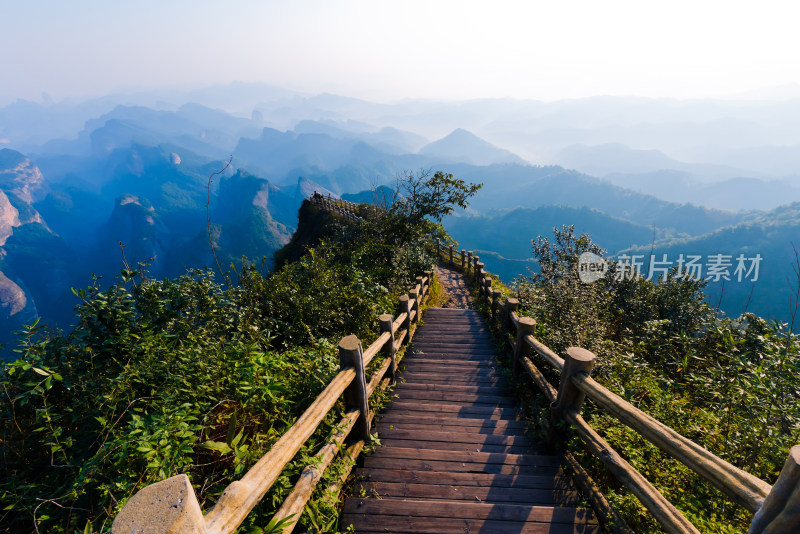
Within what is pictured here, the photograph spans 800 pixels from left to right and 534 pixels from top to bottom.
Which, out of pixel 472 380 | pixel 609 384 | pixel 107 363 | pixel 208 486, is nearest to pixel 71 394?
pixel 107 363

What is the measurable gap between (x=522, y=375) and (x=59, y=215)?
260 m

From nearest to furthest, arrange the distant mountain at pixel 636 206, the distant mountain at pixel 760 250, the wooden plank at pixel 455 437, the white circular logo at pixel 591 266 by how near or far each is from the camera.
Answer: the wooden plank at pixel 455 437 → the white circular logo at pixel 591 266 → the distant mountain at pixel 760 250 → the distant mountain at pixel 636 206

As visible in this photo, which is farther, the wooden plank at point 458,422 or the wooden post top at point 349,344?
the wooden plank at point 458,422

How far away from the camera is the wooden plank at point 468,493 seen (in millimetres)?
3184

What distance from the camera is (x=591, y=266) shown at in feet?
34.9

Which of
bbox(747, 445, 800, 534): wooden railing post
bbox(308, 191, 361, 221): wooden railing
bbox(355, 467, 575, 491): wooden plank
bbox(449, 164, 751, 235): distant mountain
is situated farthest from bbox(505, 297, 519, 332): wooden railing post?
bbox(449, 164, 751, 235): distant mountain

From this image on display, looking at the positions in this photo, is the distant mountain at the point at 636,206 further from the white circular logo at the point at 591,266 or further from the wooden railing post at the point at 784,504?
the wooden railing post at the point at 784,504

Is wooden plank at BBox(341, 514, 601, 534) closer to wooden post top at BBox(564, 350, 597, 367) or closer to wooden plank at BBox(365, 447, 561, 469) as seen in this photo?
wooden plank at BBox(365, 447, 561, 469)

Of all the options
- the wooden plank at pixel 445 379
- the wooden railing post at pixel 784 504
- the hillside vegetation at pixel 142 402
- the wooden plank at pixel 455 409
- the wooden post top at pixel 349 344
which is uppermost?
the wooden railing post at pixel 784 504

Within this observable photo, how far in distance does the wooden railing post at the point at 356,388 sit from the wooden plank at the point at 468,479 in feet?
1.24

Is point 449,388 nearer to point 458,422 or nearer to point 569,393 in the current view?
point 458,422

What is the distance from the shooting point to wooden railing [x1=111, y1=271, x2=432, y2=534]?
1.37 meters

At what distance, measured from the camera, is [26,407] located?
3029 mm

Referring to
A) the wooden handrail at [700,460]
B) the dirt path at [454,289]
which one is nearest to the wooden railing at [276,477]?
the wooden handrail at [700,460]
